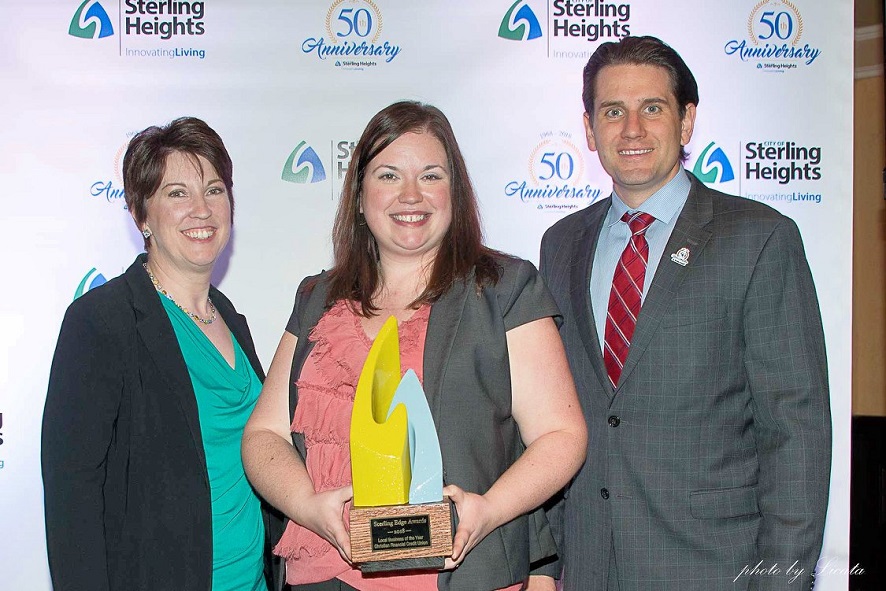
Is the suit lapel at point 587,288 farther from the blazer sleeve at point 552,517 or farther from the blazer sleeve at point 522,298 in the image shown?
the blazer sleeve at point 522,298

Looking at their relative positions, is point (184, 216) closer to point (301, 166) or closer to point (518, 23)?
point (301, 166)

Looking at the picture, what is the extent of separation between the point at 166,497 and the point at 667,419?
1.31 meters

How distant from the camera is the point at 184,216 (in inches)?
96.4

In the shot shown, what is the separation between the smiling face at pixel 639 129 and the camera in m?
2.34

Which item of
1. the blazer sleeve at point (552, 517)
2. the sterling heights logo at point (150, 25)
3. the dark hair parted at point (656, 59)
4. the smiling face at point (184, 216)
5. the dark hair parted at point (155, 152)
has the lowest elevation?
the blazer sleeve at point (552, 517)

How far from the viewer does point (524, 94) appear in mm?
3633

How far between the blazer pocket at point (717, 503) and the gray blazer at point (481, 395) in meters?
0.47

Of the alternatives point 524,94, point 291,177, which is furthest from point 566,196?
point 291,177

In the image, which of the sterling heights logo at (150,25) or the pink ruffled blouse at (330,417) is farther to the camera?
the sterling heights logo at (150,25)

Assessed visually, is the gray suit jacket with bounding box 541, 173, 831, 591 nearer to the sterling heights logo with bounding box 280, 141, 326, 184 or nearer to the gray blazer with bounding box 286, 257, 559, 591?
the gray blazer with bounding box 286, 257, 559, 591

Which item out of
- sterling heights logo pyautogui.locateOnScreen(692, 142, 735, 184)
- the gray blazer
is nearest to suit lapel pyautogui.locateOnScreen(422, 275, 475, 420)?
the gray blazer

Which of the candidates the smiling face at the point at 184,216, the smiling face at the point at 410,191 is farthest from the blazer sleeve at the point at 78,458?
the smiling face at the point at 410,191

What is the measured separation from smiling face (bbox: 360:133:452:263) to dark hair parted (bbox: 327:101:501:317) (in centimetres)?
2

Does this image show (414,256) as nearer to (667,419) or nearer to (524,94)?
(667,419)
